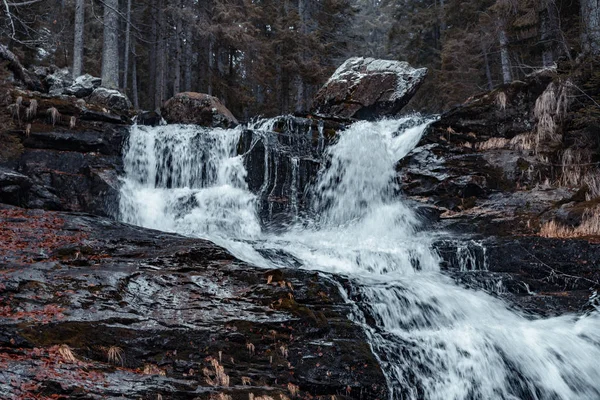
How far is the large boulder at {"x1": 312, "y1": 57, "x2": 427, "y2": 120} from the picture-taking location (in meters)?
20.5

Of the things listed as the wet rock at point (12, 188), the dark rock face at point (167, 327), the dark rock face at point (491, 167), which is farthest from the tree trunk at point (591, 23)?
the wet rock at point (12, 188)

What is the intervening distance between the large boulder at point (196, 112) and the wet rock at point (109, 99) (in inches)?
71.5

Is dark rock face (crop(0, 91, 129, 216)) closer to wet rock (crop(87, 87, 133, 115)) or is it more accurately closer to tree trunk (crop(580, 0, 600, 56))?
wet rock (crop(87, 87, 133, 115))

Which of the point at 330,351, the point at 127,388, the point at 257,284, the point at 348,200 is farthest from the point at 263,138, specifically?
the point at 127,388

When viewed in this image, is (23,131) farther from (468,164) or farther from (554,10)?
(554,10)

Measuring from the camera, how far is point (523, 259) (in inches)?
371

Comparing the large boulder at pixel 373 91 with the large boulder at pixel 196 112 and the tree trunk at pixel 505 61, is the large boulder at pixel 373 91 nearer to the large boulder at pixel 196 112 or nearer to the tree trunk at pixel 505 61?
the tree trunk at pixel 505 61

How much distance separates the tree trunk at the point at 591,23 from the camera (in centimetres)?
1315

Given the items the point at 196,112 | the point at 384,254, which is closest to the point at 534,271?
the point at 384,254

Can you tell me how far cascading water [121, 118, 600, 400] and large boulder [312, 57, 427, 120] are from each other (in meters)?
3.44

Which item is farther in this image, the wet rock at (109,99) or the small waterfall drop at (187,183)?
the wet rock at (109,99)

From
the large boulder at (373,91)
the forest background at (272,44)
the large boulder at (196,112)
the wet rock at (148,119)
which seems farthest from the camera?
the large boulder at (373,91)

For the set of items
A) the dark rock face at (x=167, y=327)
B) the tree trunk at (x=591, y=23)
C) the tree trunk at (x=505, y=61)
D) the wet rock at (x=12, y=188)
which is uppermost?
the tree trunk at (x=505, y=61)

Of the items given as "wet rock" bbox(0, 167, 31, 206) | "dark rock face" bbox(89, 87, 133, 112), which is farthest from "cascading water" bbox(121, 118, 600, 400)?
"dark rock face" bbox(89, 87, 133, 112)
